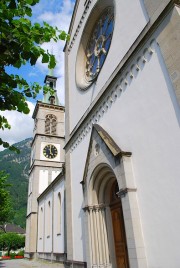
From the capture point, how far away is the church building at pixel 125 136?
5.54 meters

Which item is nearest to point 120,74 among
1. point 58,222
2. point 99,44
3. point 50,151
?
point 99,44

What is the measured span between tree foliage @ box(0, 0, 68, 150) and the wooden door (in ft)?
17.7

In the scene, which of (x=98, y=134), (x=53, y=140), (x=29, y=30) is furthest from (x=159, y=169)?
(x=53, y=140)

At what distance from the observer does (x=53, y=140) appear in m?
32.5

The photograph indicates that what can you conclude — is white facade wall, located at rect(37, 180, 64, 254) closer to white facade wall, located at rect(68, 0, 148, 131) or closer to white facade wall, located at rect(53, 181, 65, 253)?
white facade wall, located at rect(53, 181, 65, 253)

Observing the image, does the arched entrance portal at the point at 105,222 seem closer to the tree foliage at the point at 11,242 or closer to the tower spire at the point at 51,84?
the tower spire at the point at 51,84

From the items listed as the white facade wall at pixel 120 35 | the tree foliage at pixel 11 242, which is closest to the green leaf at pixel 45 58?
the white facade wall at pixel 120 35

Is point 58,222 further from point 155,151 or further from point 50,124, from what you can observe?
point 50,124

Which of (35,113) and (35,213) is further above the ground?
(35,113)

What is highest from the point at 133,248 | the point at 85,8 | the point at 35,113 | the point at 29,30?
the point at 35,113

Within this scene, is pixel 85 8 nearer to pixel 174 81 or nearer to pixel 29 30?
pixel 174 81

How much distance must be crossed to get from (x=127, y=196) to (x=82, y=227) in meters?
4.01

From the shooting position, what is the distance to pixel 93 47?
12.0 meters

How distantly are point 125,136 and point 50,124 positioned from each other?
27381 mm
